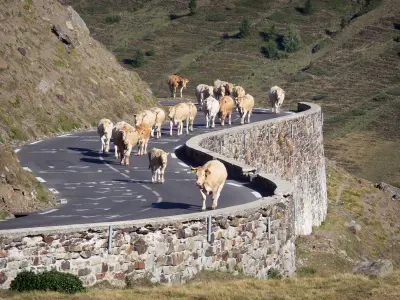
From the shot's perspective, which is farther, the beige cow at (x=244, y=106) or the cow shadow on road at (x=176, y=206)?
the beige cow at (x=244, y=106)

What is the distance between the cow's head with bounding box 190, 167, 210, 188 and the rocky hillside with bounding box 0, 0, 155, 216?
20381 mm

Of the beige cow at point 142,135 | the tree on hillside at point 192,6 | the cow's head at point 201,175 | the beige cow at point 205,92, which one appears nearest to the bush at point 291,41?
the tree on hillside at point 192,6

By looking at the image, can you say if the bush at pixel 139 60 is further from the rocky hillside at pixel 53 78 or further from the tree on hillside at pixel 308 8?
the rocky hillside at pixel 53 78

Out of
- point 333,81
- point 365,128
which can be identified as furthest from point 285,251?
point 333,81

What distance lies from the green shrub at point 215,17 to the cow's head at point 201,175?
110282 mm

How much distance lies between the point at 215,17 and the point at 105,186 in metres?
106

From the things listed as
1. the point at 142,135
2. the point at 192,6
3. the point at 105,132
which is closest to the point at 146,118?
the point at 105,132

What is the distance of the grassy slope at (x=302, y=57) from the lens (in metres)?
94.4

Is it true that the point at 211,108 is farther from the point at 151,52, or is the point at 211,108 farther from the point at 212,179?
the point at 151,52

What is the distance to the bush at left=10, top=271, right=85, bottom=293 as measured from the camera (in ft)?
82.0

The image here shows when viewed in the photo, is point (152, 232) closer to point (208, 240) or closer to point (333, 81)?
point (208, 240)

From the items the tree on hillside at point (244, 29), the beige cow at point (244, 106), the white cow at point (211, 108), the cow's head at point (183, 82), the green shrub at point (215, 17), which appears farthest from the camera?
the green shrub at point (215, 17)

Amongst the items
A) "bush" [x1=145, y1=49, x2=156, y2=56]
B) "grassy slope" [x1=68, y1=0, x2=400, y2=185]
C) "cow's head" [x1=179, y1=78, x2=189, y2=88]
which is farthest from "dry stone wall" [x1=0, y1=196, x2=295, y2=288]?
"bush" [x1=145, y1=49, x2=156, y2=56]

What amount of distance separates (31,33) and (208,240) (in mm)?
37613
